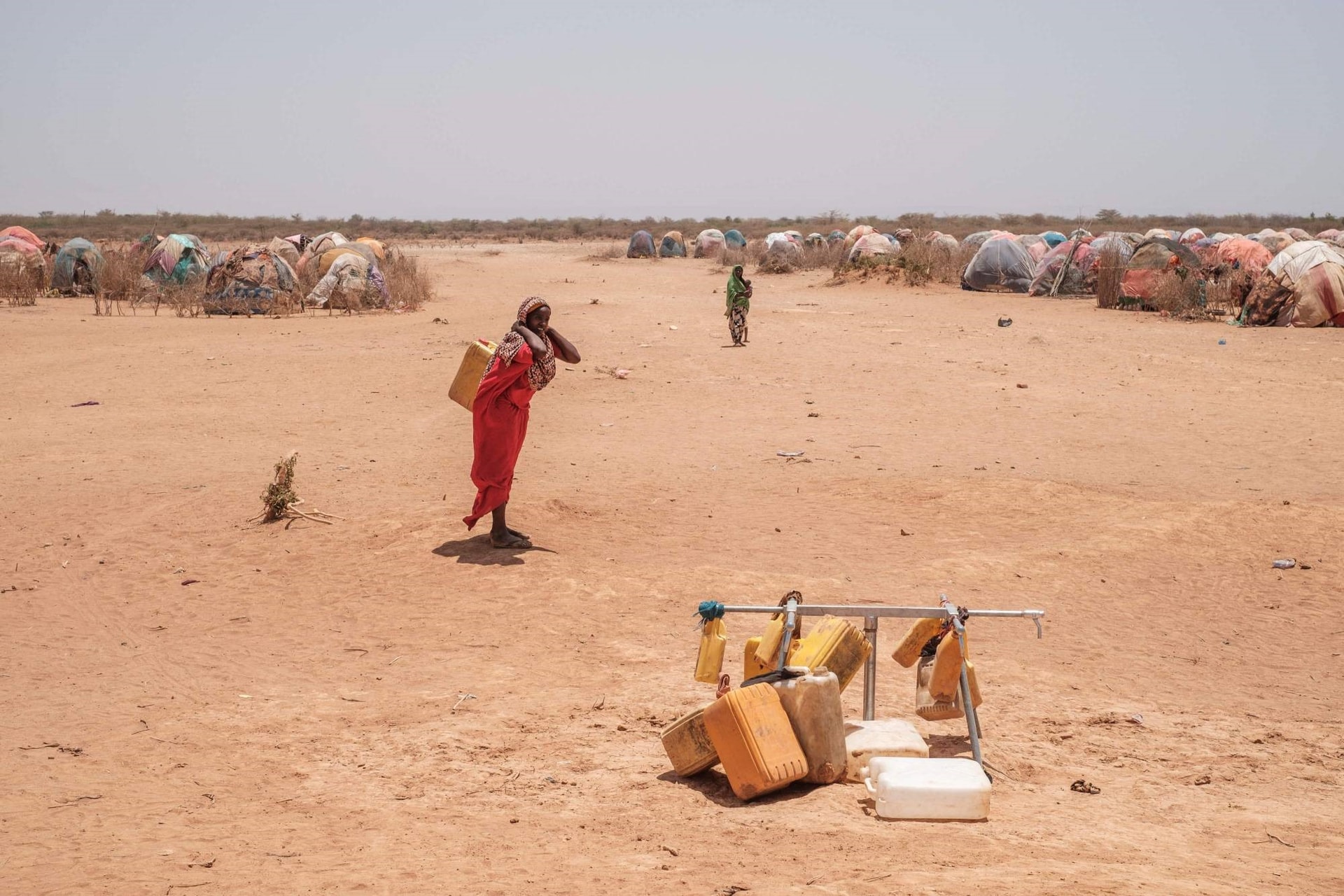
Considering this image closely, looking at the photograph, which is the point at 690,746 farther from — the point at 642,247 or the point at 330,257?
the point at 642,247

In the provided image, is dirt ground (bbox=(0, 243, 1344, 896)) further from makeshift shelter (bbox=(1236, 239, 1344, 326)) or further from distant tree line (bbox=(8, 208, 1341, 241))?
distant tree line (bbox=(8, 208, 1341, 241))

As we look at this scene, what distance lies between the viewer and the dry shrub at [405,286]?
22.6 metres

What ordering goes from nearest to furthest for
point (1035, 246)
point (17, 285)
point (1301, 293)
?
point (1301, 293) → point (17, 285) → point (1035, 246)

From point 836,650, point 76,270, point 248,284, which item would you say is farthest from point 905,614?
point 76,270

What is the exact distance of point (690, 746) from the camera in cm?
440

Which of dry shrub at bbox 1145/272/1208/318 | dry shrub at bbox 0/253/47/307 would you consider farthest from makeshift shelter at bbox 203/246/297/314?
dry shrub at bbox 1145/272/1208/318

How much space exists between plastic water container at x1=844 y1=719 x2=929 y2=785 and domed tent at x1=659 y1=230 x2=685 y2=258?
39105 millimetres

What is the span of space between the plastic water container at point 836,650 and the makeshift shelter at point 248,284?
758 inches

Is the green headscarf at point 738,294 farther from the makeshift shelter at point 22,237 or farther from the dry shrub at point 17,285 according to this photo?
the makeshift shelter at point 22,237

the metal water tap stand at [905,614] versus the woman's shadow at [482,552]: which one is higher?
the metal water tap stand at [905,614]

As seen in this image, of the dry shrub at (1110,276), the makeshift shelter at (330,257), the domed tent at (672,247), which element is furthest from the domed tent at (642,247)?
the dry shrub at (1110,276)

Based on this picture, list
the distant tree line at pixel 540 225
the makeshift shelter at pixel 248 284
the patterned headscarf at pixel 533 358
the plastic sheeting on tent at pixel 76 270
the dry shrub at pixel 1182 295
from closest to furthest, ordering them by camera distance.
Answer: the patterned headscarf at pixel 533 358 < the dry shrub at pixel 1182 295 < the makeshift shelter at pixel 248 284 < the plastic sheeting on tent at pixel 76 270 < the distant tree line at pixel 540 225

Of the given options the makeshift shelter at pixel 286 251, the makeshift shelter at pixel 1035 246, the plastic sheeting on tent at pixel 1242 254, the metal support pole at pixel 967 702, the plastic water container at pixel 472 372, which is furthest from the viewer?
the makeshift shelter at pixel 1035 246

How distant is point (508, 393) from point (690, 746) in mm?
3571
